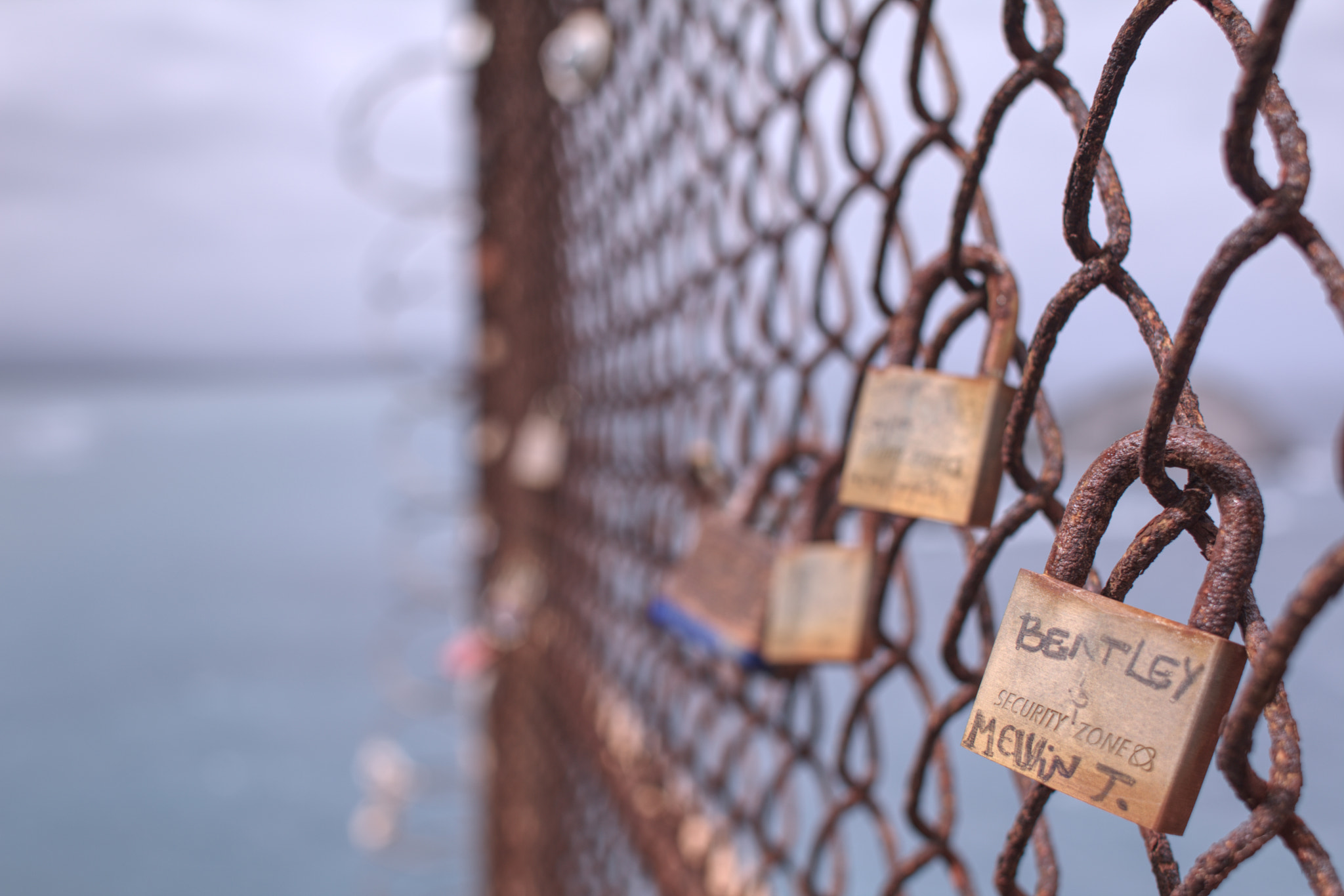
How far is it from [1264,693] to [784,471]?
386 mm

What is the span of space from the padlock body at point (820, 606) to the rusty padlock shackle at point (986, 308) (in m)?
0.09

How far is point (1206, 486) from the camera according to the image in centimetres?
23

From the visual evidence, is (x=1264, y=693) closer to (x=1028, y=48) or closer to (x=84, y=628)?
(x=1028, y=48)

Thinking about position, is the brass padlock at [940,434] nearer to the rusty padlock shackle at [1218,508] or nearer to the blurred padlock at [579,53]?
the rusty padlock shackle at [1218,508]

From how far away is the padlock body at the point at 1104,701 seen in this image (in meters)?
0.20

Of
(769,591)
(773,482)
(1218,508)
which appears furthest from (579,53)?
(1218,508)

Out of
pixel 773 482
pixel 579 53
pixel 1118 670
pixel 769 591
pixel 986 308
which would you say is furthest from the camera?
pixel 579 53

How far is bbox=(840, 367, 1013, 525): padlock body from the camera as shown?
11.4 inches

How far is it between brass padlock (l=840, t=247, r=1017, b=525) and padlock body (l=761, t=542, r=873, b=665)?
0.27 ft

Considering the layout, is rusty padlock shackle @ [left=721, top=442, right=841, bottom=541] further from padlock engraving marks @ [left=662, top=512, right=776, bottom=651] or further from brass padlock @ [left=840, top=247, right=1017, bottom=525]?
brass padlock @ [left=840, top=247, right=1017, bottom=525]

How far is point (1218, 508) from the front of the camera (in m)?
0.22

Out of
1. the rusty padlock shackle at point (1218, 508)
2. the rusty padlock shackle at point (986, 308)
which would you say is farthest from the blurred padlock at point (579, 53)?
the rusty padlock shackle at point (1218, 508)

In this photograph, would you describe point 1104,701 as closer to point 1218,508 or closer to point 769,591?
point 1218,508

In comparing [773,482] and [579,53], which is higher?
[579,53]
